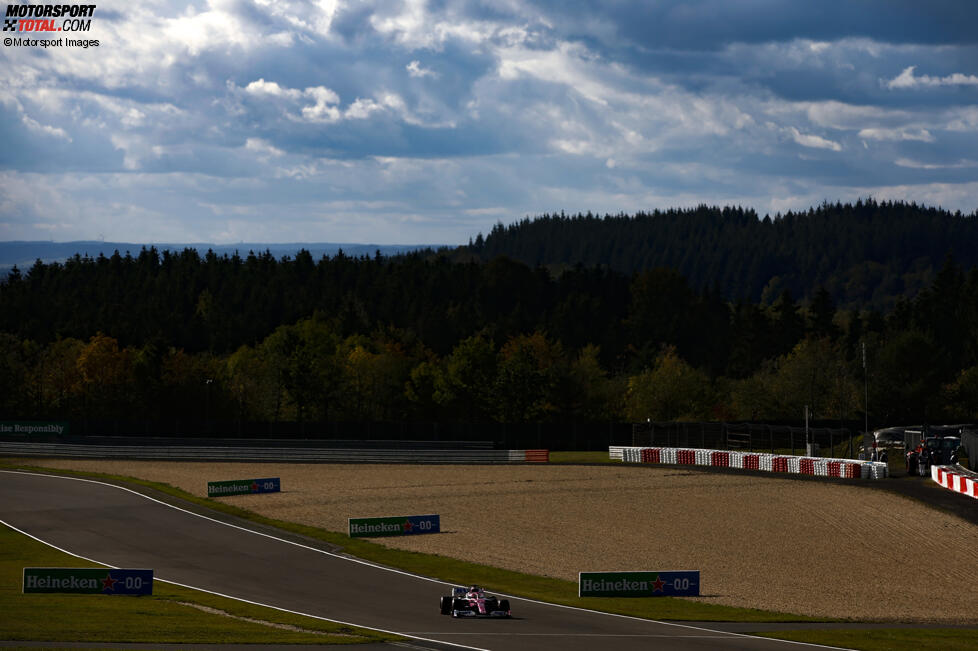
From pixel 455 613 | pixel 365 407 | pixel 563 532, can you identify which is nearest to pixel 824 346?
pixel 365 407

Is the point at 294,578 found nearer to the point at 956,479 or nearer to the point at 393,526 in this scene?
the point at 393,526

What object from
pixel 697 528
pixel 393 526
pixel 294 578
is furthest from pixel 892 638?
pixel 393 526

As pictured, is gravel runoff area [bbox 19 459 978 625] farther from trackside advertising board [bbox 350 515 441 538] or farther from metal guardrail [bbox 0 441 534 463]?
metal guardrail [bbox 0 441 534 463]

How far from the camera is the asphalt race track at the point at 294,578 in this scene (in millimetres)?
23328

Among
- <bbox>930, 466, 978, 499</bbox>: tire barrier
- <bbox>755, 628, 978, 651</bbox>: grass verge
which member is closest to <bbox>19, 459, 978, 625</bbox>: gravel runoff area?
<bbox>755, 628, 978, 651</bbox>: grass verge

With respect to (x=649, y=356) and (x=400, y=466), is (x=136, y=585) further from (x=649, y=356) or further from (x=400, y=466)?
(x=649, y=356)

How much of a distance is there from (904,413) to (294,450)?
243 ft

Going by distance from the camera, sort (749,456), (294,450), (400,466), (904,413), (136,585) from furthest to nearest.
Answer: (904,413) → (294,450) → (400,466) → (749,456) → (136,585)

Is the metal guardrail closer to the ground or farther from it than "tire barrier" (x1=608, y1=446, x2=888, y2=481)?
closer to the ground

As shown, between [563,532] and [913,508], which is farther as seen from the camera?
[913,508]

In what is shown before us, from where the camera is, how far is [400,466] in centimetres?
7719

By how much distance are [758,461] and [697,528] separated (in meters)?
27.6

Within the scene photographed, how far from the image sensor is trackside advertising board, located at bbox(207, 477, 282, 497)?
56531 millimetres

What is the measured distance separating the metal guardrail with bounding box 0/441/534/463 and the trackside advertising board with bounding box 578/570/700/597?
50.3m
